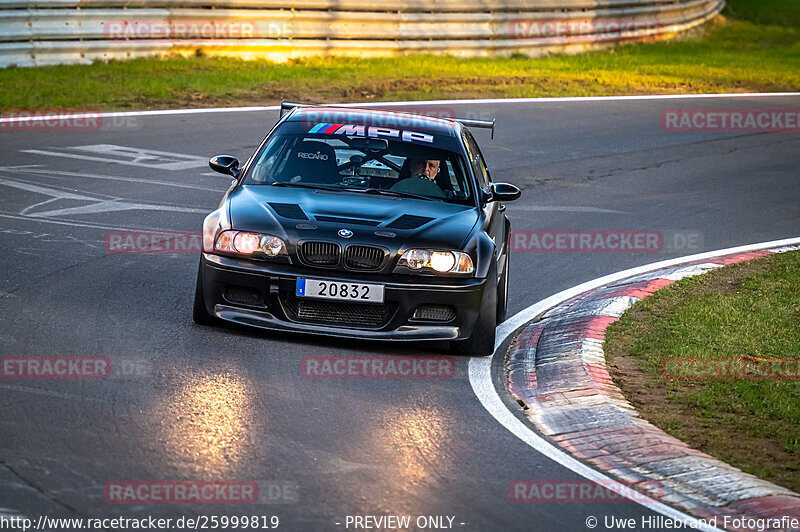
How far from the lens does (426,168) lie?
9.32 m

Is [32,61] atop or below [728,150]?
atop

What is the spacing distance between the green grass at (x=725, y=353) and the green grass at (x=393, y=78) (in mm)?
10406

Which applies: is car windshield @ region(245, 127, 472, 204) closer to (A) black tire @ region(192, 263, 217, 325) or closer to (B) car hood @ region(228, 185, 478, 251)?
(B) car hood @ region(228, 185, 478, 251)

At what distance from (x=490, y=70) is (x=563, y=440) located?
62.1 ft

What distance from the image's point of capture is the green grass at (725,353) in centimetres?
691

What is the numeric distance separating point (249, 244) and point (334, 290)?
0.65 metres

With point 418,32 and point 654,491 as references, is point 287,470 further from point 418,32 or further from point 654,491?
point 418,32

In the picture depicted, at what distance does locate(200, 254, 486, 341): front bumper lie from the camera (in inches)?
317

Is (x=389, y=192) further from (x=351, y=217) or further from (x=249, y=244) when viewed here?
(x=249, y=244)

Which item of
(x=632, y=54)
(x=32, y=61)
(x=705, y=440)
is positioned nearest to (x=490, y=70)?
(x=632, y=54)

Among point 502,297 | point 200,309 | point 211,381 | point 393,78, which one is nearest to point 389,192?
point 502,297

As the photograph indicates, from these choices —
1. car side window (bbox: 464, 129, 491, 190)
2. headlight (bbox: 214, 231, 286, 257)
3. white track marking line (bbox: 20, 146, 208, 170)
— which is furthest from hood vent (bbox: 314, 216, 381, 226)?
white track marking line (bbox: 20, 146, 208, 170)

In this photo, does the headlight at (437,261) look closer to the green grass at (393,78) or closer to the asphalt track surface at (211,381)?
the asphalt track surface at (211,381)

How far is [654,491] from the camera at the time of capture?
6164 millimetres
